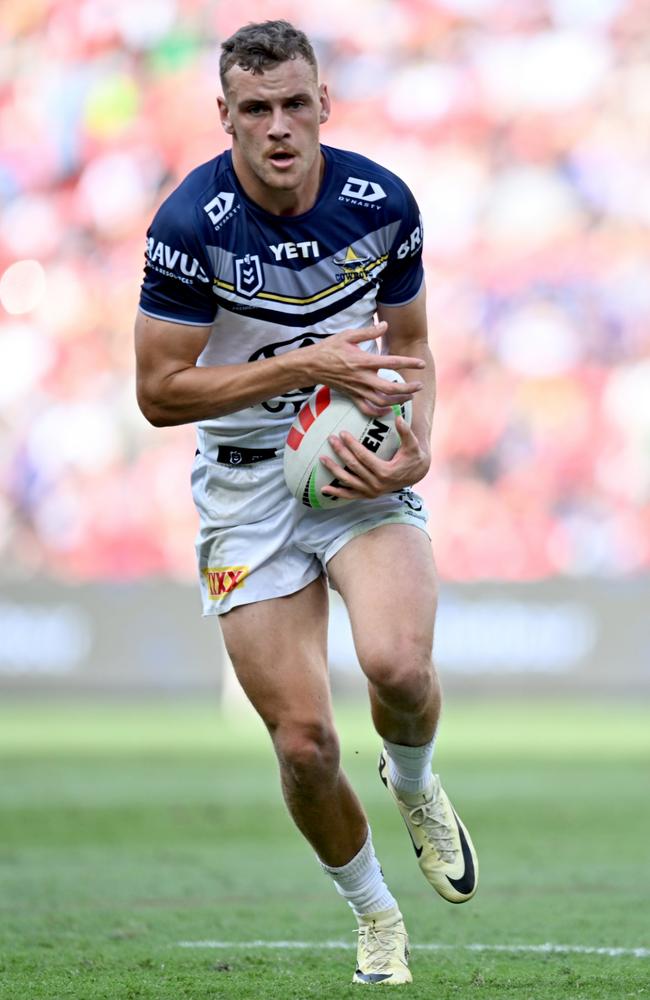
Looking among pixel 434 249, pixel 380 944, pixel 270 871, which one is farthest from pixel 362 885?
pixel 434 249

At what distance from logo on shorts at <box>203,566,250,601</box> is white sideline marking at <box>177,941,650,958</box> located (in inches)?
48.7

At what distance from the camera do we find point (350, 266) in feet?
16.6

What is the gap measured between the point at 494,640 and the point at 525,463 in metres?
2.87

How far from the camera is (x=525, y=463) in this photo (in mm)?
19609

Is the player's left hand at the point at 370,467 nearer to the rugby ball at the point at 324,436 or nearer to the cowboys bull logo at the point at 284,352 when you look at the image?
the rugby ball at the point at 324,436

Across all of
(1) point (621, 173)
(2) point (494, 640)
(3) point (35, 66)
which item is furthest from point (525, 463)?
(3) point (35, 66)

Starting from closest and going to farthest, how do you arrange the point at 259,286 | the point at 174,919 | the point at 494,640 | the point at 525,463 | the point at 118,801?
the point at 259,286, the point at 174,919, the point at 118,801, the point at 494,640, the point at 525,463

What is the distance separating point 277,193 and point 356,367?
0.61 m

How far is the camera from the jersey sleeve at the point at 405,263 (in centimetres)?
515

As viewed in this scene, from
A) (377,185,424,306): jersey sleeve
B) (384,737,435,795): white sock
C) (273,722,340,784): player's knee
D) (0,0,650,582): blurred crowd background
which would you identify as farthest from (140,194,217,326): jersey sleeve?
(0,0,650,582): blurred crowd background

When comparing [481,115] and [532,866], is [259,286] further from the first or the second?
[481,115]

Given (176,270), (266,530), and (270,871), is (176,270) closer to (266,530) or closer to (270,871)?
(266,530)

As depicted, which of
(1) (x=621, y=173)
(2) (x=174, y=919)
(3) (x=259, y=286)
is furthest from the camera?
(1) (x=621, y=173)

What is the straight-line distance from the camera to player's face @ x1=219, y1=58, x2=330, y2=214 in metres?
4.79
